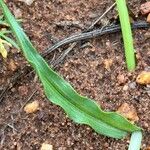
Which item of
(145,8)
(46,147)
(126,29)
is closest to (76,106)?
(46,147)

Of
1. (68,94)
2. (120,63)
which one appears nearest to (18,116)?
(68,94)

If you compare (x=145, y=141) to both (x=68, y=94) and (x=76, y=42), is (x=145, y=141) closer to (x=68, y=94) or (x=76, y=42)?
(x=68, y=94)

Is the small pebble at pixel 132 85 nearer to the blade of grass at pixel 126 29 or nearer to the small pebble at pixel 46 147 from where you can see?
the blade of grass at pixel 126 29

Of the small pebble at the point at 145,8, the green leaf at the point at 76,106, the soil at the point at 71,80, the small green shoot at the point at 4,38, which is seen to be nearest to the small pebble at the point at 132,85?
the soil at the point at 71,80

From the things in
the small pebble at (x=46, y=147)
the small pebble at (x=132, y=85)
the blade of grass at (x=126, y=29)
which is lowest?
the small pebble at (x=46, y=147)

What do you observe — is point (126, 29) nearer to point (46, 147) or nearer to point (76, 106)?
point (76, 106)

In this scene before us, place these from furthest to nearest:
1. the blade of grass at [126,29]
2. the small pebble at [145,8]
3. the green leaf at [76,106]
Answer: the small pebble at [145,8]
the blade of grass at [126,29]
the green leaf at [76,106]
